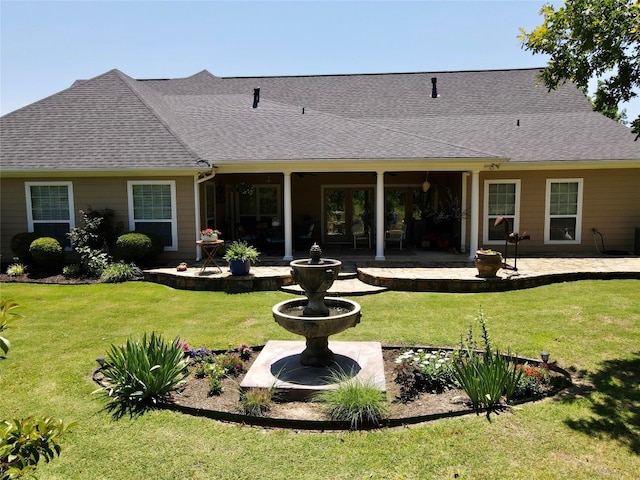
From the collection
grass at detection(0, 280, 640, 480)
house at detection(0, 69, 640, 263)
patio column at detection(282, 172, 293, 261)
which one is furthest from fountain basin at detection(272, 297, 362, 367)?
house at detection(0, 69, 640, 263)

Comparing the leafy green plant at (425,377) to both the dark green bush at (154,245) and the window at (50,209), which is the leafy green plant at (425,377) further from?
the window at (50,209)

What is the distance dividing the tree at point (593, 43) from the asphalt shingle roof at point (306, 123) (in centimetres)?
585

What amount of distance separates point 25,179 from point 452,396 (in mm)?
13280

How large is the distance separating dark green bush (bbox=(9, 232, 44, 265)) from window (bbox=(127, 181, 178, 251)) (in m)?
2.61

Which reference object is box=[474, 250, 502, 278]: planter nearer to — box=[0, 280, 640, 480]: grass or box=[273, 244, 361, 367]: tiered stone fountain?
box=[0, 280, 640, 480]: grass

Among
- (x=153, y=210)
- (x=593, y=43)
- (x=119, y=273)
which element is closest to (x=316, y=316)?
(x=593, y=43)

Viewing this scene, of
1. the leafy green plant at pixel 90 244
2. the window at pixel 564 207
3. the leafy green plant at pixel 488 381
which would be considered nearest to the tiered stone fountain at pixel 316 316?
the leafy green plant at pixel 488 381

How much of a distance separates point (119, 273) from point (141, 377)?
7284 millimetres

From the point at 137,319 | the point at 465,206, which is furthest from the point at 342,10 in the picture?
the point at 137,319

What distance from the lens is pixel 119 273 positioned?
11586 millimetres

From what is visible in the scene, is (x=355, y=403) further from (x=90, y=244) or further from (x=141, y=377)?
(x=90, y=244)

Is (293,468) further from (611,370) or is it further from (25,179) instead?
(25,179)

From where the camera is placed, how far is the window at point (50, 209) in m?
13.2

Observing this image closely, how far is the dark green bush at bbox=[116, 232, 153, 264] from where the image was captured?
39.3 feet
